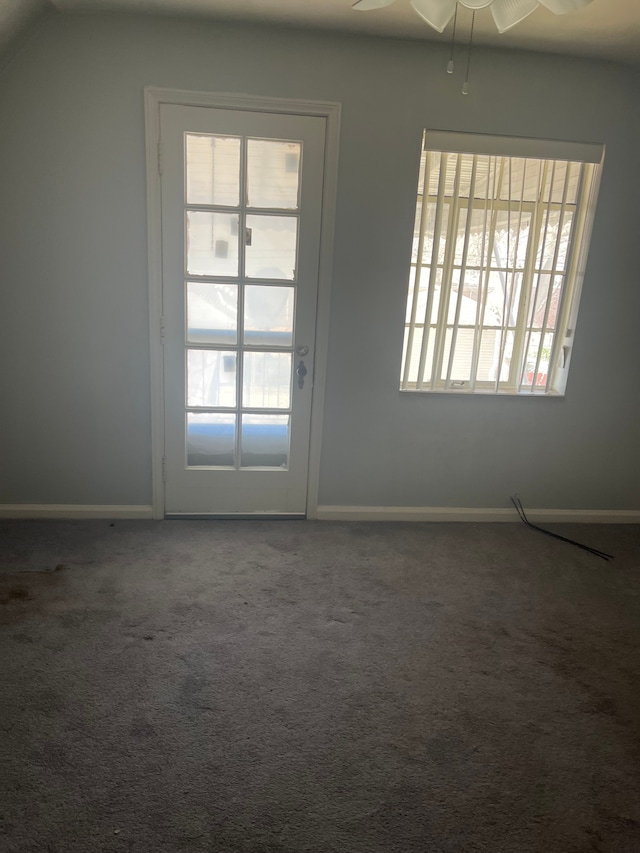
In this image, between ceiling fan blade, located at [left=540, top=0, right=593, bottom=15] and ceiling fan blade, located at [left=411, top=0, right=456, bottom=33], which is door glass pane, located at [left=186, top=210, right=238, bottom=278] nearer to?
ceiling fan blade, located at [left=411, top=0, right=456, bottom=33]

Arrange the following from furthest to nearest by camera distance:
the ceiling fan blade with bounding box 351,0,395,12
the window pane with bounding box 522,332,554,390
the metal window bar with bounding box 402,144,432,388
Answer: the window pane with bounding box 522,332,554,390, the metal window bar with bounding box 402,144,432,388, the ceiling fan blade with bounding box 351,0,395,12

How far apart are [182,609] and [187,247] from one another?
1.78 meters

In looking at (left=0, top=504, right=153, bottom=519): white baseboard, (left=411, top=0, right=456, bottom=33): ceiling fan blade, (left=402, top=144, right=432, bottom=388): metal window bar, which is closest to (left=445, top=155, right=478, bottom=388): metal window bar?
(left=402, top=144, right=432, bottom=388): metal window bar

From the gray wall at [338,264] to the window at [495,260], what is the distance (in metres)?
0.09

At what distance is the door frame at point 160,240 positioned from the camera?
2.73 m

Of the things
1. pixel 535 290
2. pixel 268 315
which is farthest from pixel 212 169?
pixel 535 290

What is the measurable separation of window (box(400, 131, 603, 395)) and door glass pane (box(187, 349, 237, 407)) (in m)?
0.98

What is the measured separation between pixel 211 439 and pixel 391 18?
222 cm

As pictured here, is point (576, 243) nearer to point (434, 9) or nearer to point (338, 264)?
Result: point (338, 264)

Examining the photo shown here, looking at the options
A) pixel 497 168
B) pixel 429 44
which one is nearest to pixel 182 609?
pixel 497 168

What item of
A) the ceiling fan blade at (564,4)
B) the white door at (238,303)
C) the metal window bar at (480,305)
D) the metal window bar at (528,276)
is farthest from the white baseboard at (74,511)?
the ceiling fan blade at (564,4)

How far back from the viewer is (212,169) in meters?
2.82

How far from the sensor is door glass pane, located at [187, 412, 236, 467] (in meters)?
3.14

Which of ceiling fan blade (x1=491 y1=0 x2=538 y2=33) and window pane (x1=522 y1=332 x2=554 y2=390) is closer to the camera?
ceiling fan blade (x1=491 y1=0 x2=538 y2=33)
